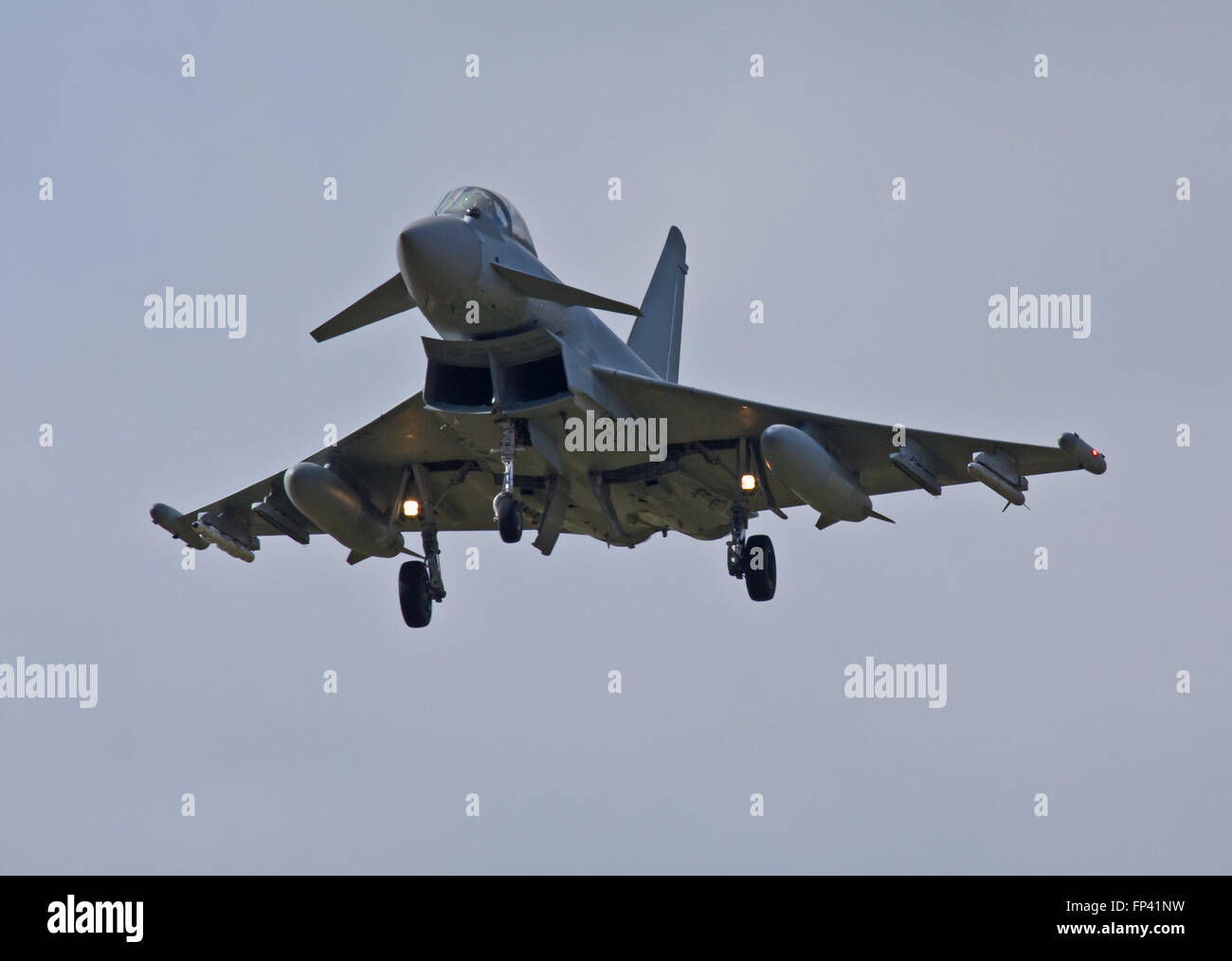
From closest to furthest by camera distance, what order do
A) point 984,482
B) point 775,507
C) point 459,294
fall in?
point 459,294, point 984,482, point 775,507

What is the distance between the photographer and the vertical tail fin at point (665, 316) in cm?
3444

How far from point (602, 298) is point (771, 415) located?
11.4 feet

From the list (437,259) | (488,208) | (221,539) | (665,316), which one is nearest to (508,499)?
(437,259)

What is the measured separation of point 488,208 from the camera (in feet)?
86.3

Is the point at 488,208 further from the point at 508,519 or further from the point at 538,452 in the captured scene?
the point at 508,519

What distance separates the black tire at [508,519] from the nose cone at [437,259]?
9.48ft

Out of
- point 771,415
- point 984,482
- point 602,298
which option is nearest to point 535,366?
point 602,298

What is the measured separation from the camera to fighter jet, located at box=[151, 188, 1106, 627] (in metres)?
25.8

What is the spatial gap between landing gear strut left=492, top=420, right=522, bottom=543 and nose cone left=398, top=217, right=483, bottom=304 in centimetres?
221

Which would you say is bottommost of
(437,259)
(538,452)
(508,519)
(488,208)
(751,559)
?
(751,559)

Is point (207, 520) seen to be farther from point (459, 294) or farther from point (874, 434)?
point (874, 434)

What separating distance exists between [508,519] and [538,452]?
3.72 ft

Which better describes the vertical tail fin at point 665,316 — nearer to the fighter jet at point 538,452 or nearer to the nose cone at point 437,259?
the fighter jet at point 538,452

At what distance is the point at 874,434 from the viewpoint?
27.7 m
